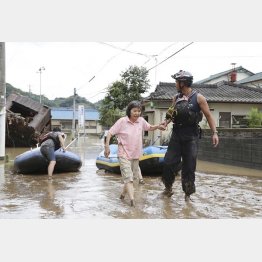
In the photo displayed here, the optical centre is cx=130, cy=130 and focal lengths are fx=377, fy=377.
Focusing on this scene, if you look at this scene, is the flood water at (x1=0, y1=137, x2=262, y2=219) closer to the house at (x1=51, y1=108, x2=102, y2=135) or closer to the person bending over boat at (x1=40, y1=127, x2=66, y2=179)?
the person bending over boat at (x1=40, y1=127, x2=66, y2=179)

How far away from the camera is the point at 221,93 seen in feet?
76.2

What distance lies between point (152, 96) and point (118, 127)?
15020 mm

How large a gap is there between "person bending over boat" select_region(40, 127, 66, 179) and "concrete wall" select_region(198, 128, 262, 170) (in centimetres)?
583

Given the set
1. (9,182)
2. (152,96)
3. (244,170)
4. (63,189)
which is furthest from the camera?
(152,96)

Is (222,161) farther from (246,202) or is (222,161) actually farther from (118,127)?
(118,127)

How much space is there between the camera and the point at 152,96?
67.8 ft

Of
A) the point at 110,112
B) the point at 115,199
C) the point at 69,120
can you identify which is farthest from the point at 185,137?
the point at 69,120

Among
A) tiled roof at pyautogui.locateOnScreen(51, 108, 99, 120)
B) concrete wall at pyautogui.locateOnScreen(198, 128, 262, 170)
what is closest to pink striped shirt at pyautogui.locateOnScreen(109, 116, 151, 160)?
concrete wall at pyautogui.locateOnScreen(198, 128, 262, 170)

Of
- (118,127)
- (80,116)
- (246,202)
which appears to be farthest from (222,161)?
(80,116)

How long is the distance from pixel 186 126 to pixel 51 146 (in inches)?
176

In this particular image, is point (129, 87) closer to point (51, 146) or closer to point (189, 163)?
point (51, 146)

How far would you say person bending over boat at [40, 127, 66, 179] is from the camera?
9.10 metres

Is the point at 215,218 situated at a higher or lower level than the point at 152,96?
lower

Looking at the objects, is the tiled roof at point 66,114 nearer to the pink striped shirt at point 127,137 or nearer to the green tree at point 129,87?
the green tree at point 129,87
